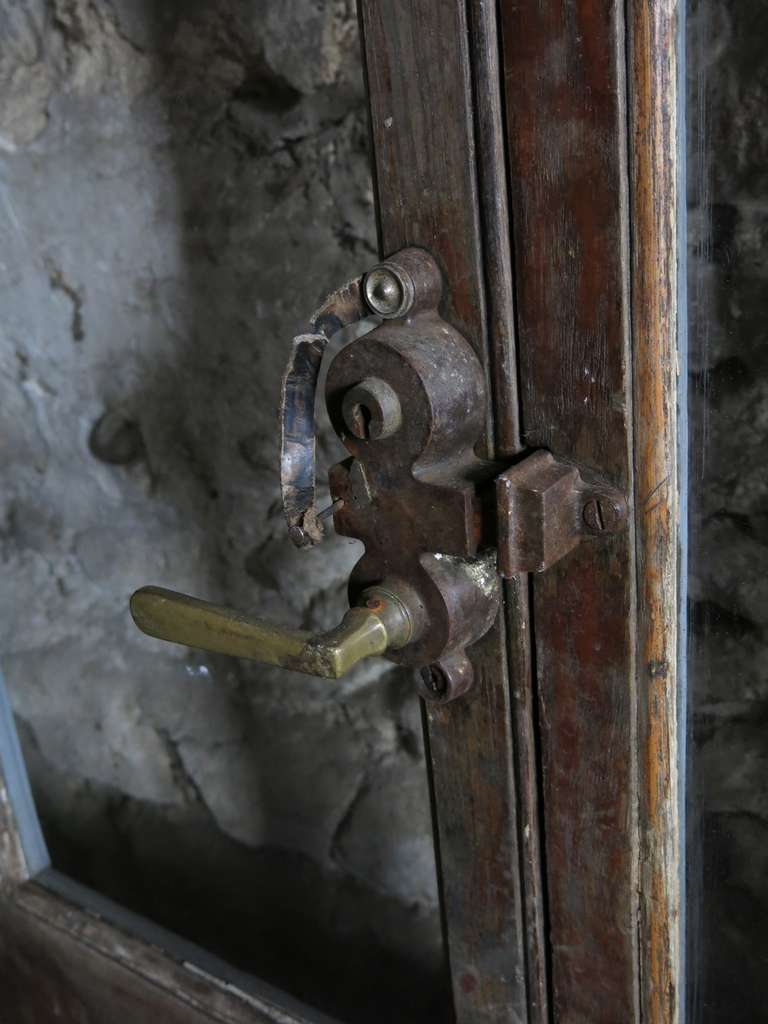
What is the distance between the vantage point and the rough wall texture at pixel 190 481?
0.94 metres

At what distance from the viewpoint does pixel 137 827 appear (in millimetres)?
1195

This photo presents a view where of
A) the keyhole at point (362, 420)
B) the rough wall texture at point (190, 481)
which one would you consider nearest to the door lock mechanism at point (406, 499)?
the keyhole at point (362, 420)

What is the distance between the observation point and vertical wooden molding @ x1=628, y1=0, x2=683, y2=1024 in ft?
1.35

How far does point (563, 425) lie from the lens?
18.3 inches

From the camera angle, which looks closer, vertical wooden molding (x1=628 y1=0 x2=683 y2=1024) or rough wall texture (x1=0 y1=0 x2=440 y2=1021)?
vertical wooden molding (x1=628 y1=0 x2=683 y2=1024)

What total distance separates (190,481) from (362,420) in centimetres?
63

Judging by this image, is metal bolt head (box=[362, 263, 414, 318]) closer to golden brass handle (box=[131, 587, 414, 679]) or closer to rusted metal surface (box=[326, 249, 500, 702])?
rusted metal surface (box=[326, 249, 500, 702])

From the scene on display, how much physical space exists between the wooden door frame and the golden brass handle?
0.07m

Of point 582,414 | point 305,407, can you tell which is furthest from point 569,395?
point 305,407

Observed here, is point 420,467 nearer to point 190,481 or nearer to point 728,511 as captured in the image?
point 728,511

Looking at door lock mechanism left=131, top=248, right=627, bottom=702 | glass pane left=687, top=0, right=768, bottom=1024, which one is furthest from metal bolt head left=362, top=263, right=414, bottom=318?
glass pane left=687, top=0, right=768, bottom=1024

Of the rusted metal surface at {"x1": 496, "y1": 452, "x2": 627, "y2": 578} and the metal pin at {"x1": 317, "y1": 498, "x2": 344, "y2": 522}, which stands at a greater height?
the rusted metal surface at {"x1": 496, "y1": 452, "x2": 627, "y2": 578}

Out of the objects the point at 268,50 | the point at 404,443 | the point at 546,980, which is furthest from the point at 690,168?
the point at 268,50

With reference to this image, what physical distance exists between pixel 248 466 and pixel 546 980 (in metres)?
0.58
